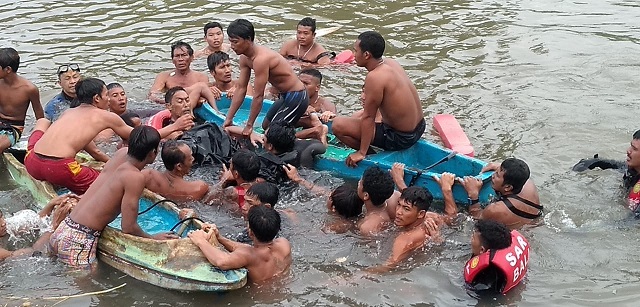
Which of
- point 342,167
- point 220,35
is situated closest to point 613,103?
point 342,167

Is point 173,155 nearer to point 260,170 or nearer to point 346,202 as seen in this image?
point 260,170

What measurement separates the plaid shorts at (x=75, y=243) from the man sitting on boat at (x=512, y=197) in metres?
3.58

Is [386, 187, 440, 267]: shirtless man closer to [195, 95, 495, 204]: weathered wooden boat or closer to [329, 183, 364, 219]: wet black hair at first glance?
[329, 183, 364, 219]: wet black hair

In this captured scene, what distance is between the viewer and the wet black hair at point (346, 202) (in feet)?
22.5

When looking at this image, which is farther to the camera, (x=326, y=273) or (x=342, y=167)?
(x=342, y=167)

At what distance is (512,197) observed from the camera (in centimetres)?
661

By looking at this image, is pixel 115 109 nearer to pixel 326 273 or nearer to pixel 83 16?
pixel 326 273

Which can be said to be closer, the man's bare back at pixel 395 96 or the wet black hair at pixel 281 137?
the man's bare back at pixel 395 96

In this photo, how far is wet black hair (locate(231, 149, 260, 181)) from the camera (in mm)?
6935

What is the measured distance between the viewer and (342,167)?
7.81m

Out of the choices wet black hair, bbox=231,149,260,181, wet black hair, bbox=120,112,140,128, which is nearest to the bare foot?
wet black hair, bbox=231,149,260,181

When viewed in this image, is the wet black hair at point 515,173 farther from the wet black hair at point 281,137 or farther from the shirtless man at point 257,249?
the wet black hair at point 281,137

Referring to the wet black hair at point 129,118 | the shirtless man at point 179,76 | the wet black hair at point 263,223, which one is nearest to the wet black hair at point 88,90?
the wet black hair at point 129,118

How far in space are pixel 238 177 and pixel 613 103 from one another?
5723 mm
